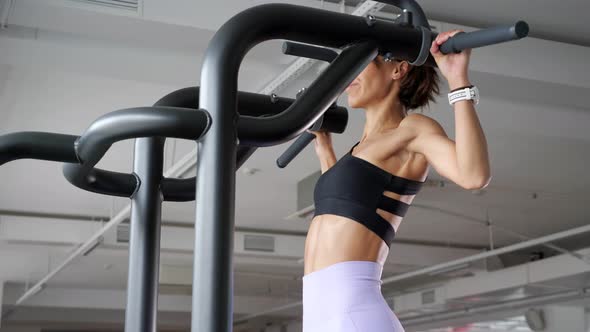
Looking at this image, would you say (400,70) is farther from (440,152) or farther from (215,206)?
(215,206)

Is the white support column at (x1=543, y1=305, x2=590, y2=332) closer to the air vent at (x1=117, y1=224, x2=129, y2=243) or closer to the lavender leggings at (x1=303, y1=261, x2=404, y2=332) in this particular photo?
the air vent at (x1=117, y1=224, x2=129, y2=243)

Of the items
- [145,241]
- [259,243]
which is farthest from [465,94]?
[259,243]

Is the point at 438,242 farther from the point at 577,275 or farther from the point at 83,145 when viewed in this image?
the point at 83,145

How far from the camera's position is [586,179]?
6.77 metres

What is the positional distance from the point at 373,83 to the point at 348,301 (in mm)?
475

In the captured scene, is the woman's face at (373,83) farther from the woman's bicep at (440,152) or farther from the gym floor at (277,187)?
the gym floor at (277,187)

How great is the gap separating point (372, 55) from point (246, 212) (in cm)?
695

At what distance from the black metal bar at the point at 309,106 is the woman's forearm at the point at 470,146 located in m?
0.17

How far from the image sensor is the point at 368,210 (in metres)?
1.42

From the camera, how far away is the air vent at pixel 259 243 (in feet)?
28.0

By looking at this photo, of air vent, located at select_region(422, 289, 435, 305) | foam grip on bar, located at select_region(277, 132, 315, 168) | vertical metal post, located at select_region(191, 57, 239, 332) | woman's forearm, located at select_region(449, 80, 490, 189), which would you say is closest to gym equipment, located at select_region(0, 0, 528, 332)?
vertical metal post, located at select_region(191, 57, 239, 332)

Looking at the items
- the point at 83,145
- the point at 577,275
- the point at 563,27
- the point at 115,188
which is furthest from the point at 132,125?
the point at 577,275

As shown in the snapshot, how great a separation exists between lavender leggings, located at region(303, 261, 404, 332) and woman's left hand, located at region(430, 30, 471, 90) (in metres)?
0.40

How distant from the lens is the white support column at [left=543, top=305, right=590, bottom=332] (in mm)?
9633
